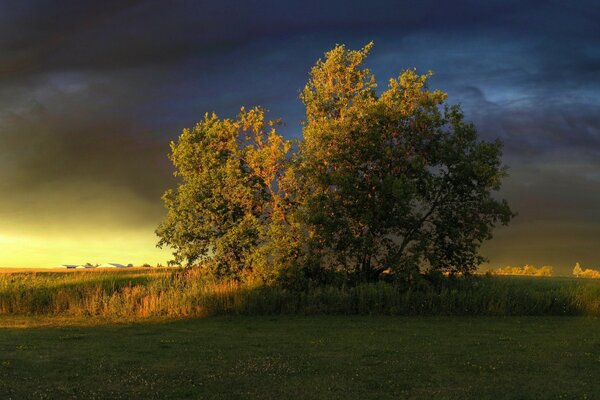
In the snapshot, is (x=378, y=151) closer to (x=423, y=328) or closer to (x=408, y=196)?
(x=408, y=196)

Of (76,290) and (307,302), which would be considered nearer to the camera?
(307,302)

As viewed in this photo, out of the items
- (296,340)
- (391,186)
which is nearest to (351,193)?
(391,186)

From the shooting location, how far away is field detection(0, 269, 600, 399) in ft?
47.2

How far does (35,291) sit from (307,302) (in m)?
16.5

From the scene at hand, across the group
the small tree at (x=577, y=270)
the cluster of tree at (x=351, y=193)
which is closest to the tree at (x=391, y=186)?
the cluster of tree at (x=351, y=193)

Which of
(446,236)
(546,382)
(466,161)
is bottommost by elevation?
(546,382)

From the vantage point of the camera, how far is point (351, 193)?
114ft

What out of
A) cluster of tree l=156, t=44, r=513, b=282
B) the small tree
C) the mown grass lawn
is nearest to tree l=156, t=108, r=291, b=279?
cluster of tree l=156, t=44, r=513, b=282

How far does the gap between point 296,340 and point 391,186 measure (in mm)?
14186

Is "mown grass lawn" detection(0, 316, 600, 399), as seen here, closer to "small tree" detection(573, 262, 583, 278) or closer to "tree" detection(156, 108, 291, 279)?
"tree" detection(156, 108, 291, 279)

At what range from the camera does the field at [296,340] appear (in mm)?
14375

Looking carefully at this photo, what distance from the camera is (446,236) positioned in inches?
1421

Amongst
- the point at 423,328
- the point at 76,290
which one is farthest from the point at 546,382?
the point at 76,290

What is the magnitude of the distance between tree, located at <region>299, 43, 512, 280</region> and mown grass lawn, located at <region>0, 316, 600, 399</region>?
329 inches
